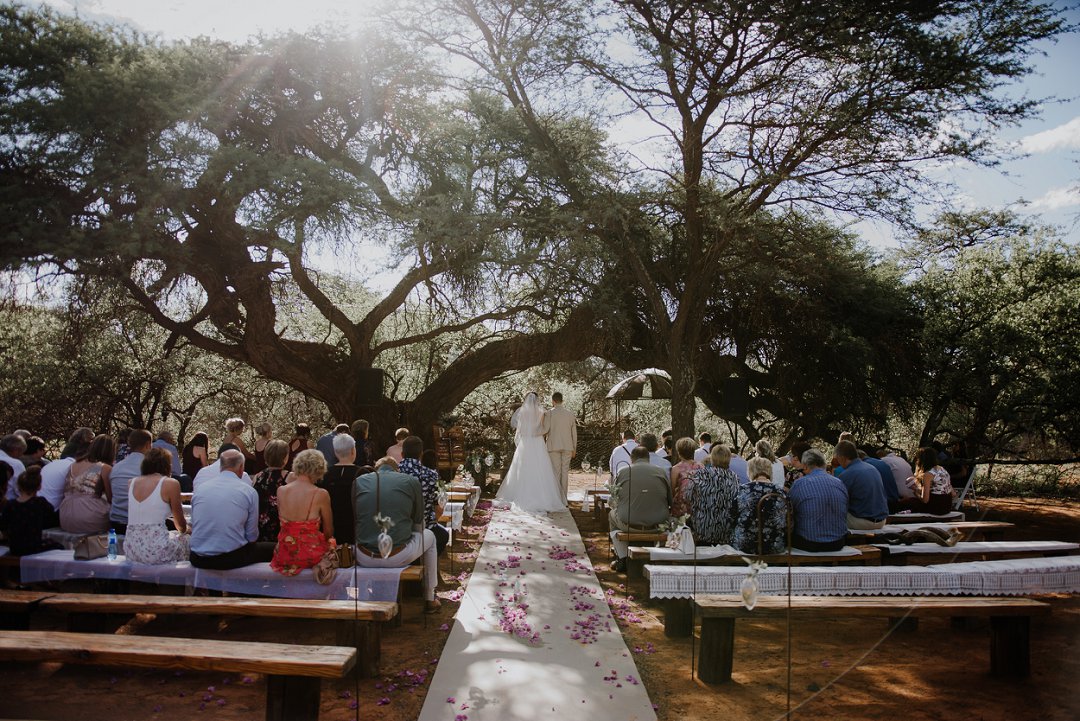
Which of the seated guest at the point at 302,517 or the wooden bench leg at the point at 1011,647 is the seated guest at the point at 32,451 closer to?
the seated guest at the point at 302,517

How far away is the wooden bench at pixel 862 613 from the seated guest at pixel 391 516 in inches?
86.5

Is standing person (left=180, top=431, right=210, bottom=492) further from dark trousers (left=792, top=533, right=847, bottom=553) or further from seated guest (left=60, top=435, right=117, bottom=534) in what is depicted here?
dark trousers (left=792, top=533, right=847, bottom=553)

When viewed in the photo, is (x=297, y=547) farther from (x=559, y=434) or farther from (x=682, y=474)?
(x=559, y=434)

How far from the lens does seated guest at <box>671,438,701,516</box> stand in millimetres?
8281

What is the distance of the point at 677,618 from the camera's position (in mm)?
6094

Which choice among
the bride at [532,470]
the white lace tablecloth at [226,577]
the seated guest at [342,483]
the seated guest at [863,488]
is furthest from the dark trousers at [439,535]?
the bride at [532,470]

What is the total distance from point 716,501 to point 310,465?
10.9ft

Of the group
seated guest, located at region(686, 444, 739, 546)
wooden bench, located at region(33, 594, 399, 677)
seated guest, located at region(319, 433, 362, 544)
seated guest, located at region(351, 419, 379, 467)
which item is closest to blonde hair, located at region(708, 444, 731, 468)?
seated guest, located at region(686, 444, 739, 546)

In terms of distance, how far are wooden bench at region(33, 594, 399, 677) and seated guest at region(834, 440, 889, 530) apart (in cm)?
468

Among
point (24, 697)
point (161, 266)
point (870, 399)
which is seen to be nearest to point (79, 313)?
point (161, 266)

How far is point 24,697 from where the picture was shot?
14.9 feet

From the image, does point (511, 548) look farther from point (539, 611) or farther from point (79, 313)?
point (79, 313)

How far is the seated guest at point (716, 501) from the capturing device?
21.6 feet

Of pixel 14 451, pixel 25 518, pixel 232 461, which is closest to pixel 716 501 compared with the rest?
pixel 232 461
